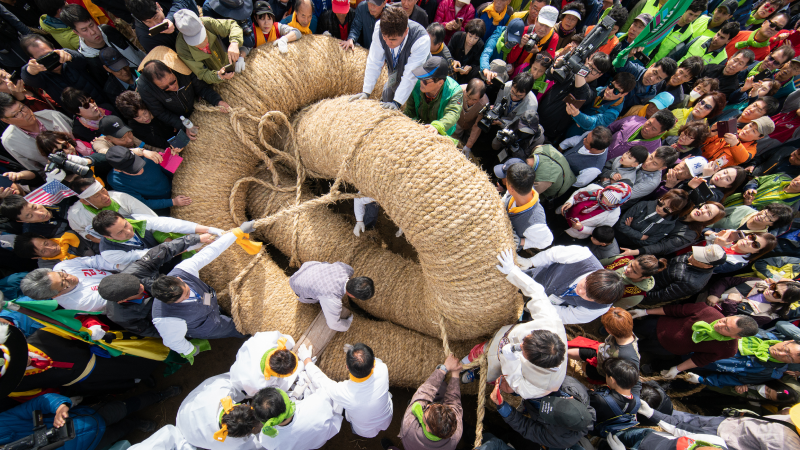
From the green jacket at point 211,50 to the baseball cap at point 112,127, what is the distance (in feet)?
2.53

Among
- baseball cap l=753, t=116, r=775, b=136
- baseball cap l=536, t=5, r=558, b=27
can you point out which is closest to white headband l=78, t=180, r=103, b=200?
baseball cap l=536, t=5, r=558, b=27

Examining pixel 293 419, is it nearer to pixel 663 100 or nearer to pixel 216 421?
pixel 216 421

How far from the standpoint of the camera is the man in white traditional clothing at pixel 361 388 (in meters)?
2.38

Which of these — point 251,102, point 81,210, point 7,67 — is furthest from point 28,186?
point 251,102

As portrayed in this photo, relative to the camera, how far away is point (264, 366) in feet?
7.81

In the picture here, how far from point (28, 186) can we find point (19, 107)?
759mm

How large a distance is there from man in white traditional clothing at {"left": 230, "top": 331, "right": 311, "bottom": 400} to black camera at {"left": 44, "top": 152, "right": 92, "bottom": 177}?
72.9 inches

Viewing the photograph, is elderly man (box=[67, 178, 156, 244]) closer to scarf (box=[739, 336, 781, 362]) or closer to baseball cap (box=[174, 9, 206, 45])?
baseball cap (box=[174, 9, 206, 45])

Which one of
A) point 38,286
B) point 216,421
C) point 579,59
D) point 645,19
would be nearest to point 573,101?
point 579,59

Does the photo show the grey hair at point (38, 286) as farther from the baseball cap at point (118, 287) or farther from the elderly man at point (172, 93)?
the elderly man at point (172, 93)

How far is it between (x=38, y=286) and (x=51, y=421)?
1.24m

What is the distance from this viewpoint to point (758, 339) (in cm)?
299

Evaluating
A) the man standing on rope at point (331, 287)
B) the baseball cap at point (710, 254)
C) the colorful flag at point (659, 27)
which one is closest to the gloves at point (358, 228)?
the man standing on rope at point (331, 287)

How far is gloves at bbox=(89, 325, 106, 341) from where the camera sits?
8.05ft
